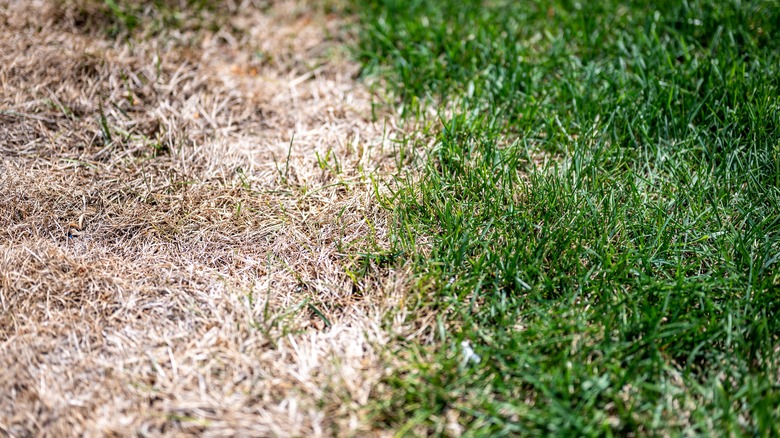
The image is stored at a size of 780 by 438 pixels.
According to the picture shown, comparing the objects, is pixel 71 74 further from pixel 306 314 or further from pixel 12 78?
pixel 306 314

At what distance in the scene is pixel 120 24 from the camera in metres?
3.25

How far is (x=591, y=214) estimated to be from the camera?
2318 millimetres

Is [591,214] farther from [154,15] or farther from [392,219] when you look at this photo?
[154,15]

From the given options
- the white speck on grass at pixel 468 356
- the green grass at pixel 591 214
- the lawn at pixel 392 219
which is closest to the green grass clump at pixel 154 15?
the lawn at pixel 392 219

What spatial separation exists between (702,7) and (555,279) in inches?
85.8

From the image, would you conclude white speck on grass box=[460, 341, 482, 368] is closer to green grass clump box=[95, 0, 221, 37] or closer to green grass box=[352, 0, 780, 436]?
Result: green grass box=[352, 0, 780, 436]

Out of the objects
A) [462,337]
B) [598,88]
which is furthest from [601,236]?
[598,88]

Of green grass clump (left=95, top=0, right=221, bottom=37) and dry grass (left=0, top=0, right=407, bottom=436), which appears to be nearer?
dry grass (left=0, top=0, right=407, bottom=436)

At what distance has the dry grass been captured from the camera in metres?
1.83

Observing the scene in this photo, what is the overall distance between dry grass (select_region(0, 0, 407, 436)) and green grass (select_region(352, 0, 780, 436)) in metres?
0.25

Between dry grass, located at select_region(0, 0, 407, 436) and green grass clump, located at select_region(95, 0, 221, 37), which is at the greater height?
green grass clump, located at select_region(95, 0, 221, 37)

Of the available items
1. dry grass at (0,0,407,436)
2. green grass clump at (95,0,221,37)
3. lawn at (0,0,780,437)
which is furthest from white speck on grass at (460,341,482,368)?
green grass clump at (95,0,221,37)

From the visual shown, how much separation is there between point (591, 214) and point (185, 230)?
1627 millimetres

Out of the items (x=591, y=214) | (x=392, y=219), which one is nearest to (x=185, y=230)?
(x=392, y=219)
